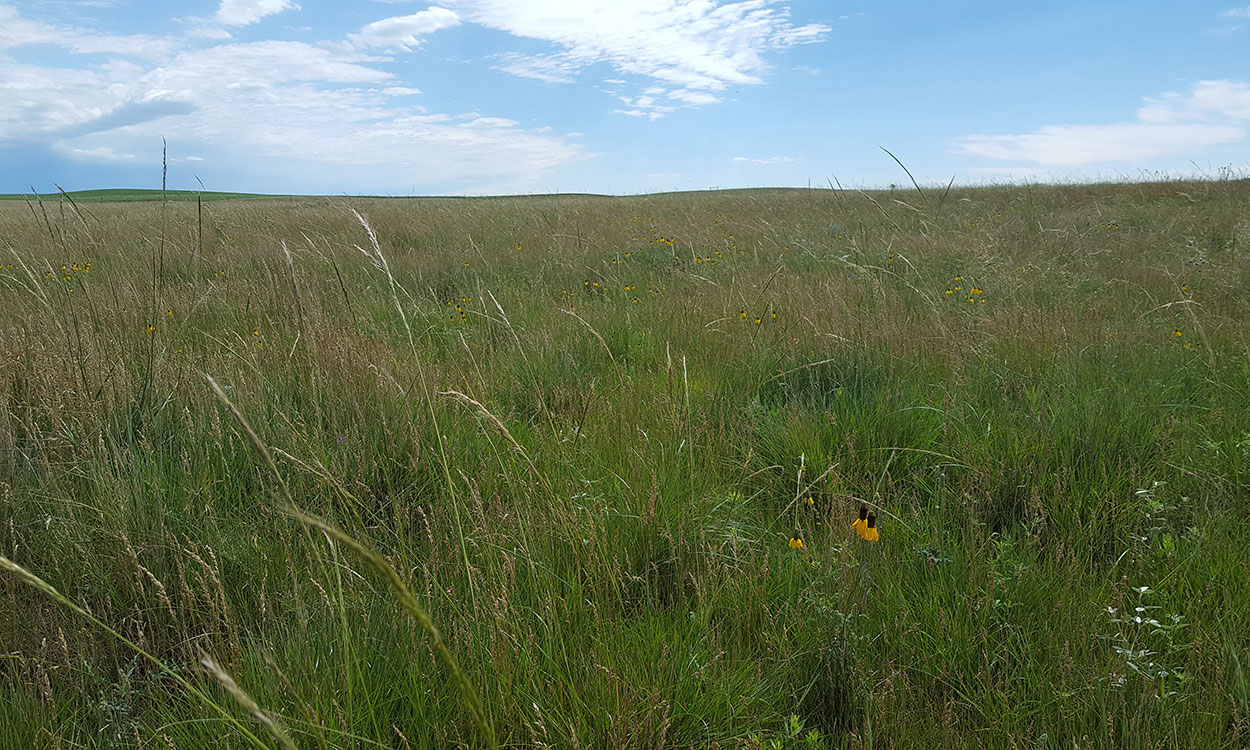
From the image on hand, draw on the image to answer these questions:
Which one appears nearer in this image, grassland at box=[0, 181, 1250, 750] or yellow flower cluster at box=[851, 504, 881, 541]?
grassland at box=[0, 181, 1250, 750]

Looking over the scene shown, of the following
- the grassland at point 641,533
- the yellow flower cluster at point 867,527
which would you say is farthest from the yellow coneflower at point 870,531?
the grassland at point 641,533

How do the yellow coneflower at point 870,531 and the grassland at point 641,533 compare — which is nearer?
the grassland at point 641,533

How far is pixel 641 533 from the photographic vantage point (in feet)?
6.21

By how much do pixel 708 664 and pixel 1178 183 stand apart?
20.3 metres

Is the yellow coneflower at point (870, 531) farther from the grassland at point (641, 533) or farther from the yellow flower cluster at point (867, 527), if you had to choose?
the grassland at point (641, 533)

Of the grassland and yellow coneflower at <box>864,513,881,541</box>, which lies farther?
yellow coneflower at <box>864,513,881,541</box>

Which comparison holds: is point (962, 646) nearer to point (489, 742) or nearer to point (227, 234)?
point (489, 742)

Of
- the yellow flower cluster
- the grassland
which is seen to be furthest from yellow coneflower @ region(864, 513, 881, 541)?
the grassland

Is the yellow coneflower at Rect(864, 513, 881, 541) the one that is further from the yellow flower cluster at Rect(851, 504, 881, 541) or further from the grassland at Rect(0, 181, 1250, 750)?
the grassland at Rect(0, 181, 1250, 750)

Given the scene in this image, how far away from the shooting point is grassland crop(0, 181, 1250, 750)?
4.46 feet

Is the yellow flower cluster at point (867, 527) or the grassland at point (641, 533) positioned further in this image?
the yellow flower cluster at point (867, 527)

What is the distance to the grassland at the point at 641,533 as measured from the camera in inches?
53.5

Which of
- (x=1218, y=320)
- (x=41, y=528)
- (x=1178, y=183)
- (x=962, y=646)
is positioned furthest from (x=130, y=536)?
(x=1178, y=183)

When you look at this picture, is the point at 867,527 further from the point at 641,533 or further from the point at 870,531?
the point at 641,533
